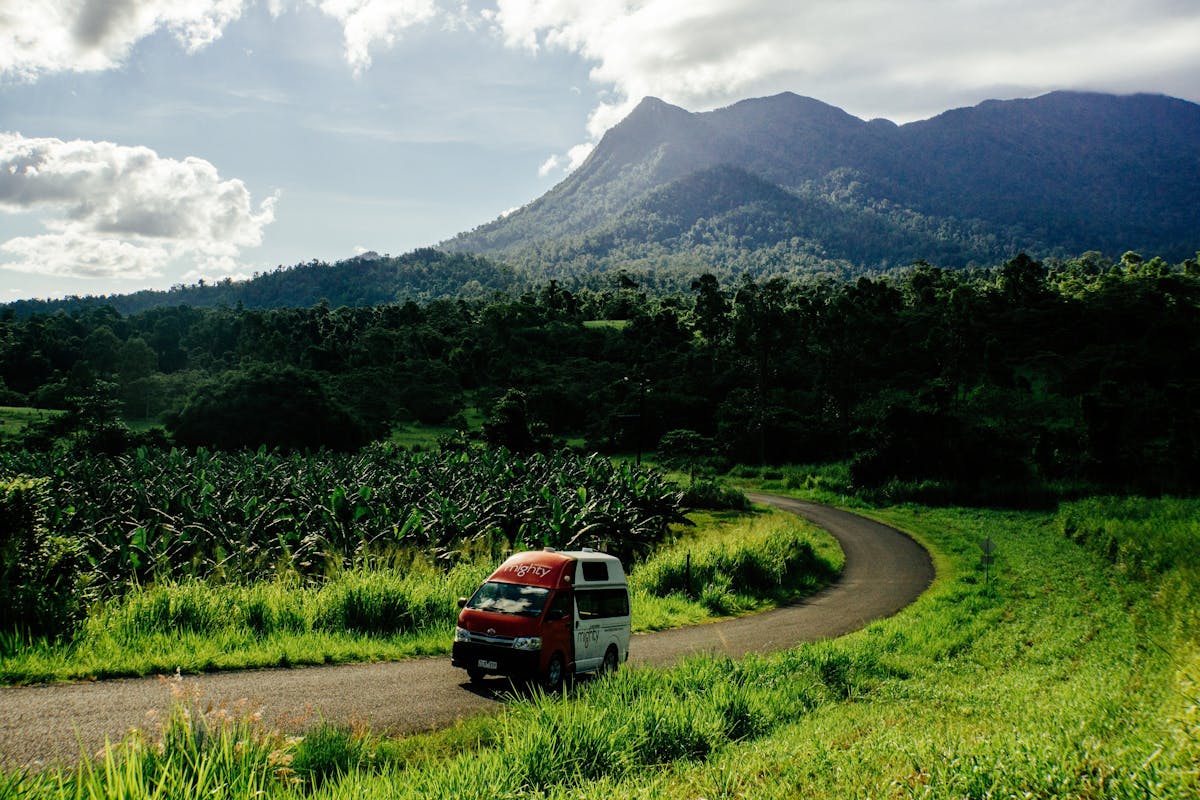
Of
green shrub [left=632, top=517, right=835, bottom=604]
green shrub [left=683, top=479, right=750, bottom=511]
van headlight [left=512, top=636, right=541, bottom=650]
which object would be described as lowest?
green shrub [left=683, top=479, right=750, bottom=511]

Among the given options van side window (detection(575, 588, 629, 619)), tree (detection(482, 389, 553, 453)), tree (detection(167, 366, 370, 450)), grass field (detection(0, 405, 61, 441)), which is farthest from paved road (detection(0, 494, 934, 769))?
grass field (detection(0, 405, 61, 441))

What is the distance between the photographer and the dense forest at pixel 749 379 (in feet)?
195

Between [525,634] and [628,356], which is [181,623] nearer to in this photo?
[525,634]

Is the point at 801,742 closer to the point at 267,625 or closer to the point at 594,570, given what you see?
the point at 594,570

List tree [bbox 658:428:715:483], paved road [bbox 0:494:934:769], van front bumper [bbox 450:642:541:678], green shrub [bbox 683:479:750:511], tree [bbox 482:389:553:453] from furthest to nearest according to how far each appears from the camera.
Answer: tree [bbox 658:428:715:483], tree [bbox 482:389:553:453], green shrub [bbox 683:479:750:511], van front bumper [bbox 450:642:541:678], paved road [bbox 0:494:934:769]

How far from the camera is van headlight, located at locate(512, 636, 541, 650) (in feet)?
37.4

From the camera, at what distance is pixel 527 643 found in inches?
450

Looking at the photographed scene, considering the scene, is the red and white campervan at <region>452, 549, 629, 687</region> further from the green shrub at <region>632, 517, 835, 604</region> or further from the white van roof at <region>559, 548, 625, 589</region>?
the green shrub at <region>632, 517, 835, 604</region>

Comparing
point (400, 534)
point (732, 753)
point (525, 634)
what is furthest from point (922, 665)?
point (400, 534)

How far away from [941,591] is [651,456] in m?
48.6

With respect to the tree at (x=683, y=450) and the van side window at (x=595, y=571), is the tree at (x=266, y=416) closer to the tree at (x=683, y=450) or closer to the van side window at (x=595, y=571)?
the tree at (x=683, y=450)

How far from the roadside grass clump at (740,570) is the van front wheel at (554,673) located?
11192 mm

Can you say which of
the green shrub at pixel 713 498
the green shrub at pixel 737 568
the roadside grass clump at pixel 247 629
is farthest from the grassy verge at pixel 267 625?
the green shrub at pixel 713 498

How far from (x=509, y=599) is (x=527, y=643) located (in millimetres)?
995
